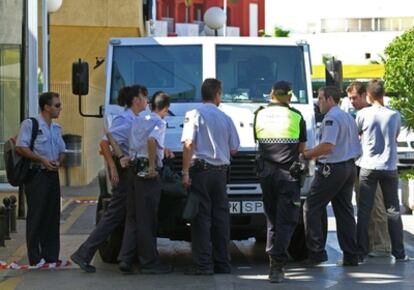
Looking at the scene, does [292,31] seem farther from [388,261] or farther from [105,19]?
[388,261]

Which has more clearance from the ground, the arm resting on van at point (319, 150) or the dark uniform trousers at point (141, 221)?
the arm resting on van at point (319, 150)

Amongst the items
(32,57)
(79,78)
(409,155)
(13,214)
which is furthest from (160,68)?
(409,155)

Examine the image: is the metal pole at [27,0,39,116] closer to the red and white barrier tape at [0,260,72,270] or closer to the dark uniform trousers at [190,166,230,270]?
the red and white barrier tape at [0,260,72,270]

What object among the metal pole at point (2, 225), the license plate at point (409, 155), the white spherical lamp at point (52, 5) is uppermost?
the white spherical lamp at point (52, 5)

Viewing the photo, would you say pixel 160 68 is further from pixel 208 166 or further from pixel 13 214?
pixel 13 214

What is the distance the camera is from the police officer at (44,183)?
1048cm

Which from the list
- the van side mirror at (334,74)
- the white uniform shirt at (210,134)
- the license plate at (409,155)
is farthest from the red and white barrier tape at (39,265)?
the license plate at (409,155)

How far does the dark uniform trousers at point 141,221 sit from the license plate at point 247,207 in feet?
2.70

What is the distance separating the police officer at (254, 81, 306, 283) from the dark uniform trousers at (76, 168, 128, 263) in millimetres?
1477

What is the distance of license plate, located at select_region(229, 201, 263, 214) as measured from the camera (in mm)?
10555

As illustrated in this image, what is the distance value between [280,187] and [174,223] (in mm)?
1266

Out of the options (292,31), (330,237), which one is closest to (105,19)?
(330,237)

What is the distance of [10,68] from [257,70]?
6278 millimetres

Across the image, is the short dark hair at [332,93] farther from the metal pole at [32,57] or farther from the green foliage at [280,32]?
the green foliage at [280,32]
